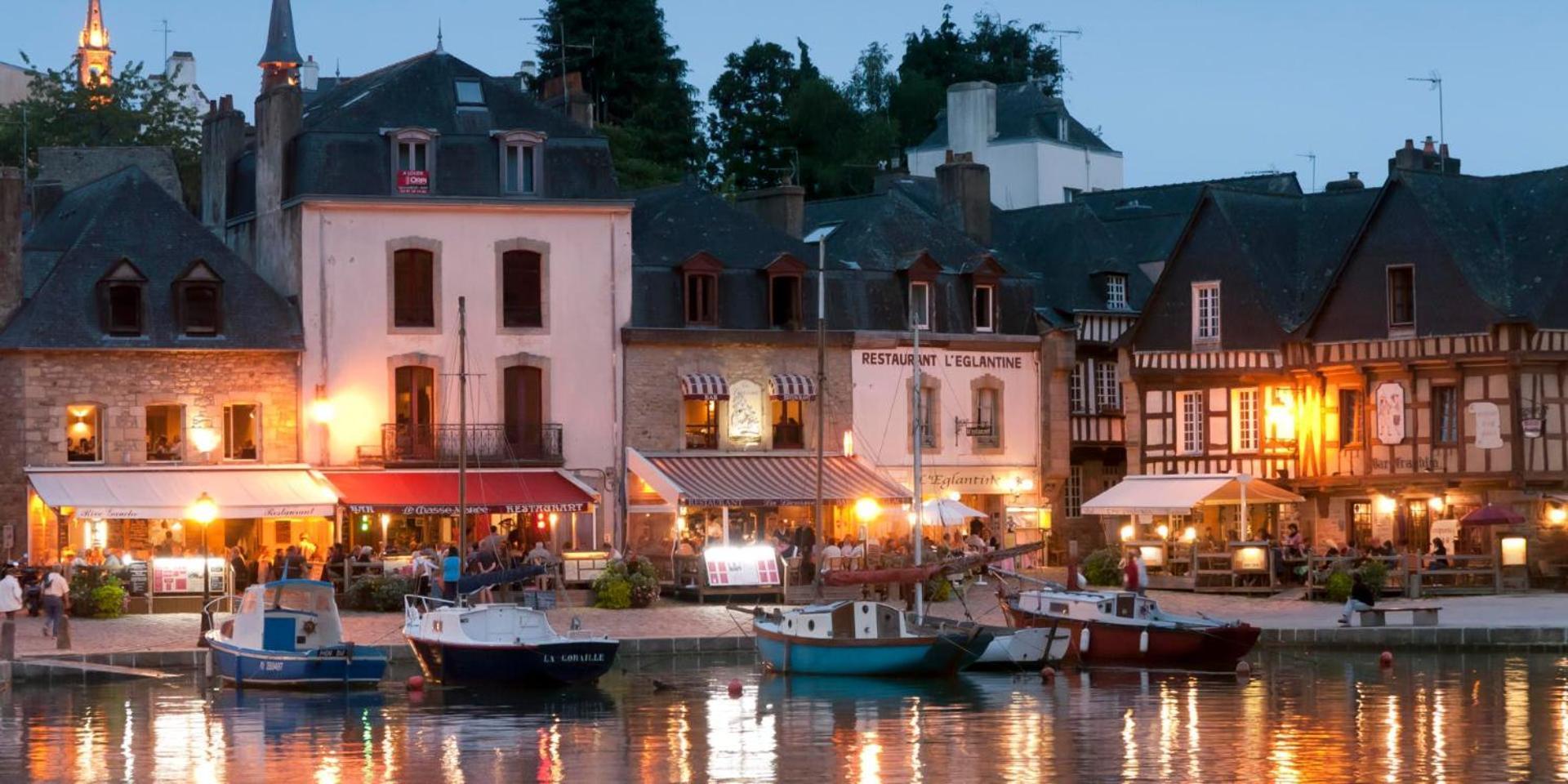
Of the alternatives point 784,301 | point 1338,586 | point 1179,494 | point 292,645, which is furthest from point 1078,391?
point 292,645

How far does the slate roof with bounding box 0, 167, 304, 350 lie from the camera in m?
50.3

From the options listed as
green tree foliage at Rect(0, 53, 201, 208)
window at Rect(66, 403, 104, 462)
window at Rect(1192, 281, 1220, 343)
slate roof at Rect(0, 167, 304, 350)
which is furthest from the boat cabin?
green tree foliage at Rect(0, 53, 201, 208)

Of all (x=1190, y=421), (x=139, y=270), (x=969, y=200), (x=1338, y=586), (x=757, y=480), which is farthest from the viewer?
(x=969, y=200)

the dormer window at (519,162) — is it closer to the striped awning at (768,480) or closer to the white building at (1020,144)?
the striped awning at (768,480)

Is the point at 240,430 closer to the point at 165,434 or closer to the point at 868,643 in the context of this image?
the point at 165,434

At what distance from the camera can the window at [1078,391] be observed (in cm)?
6162

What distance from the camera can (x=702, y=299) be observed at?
55438 mm

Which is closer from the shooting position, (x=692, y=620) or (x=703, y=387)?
(x=692, y=620)

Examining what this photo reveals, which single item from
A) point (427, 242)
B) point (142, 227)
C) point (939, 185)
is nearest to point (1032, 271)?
point (939, 185)

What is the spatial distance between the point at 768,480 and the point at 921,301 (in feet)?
21.4

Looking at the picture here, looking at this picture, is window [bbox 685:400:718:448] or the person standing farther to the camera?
window [bbox 685:400:718:448]

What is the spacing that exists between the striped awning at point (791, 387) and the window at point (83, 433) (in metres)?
13.3

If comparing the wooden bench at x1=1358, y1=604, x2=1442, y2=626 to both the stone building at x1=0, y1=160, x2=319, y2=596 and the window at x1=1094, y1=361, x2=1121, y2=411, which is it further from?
the stone building at x1=0, y1=160, x2=319, y2=596

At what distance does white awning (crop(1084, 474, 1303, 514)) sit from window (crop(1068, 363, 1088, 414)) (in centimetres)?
303
